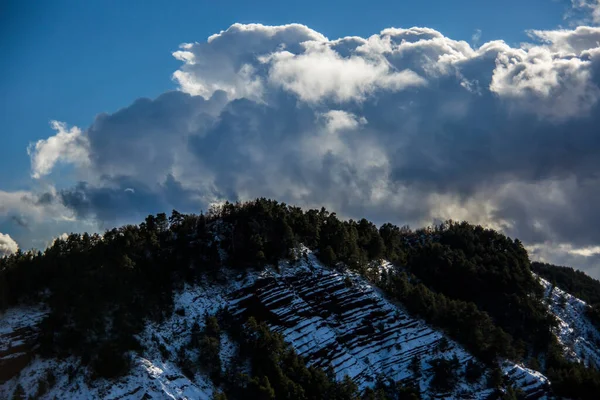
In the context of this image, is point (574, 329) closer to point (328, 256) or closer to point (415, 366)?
point (415, 366)

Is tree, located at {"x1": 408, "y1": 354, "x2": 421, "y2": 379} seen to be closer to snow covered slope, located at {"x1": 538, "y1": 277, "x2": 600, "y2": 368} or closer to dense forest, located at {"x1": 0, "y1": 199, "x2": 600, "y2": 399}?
dense forest, located at {"x1": 0, "y1": 199, "x2": 600, "y2": 399}

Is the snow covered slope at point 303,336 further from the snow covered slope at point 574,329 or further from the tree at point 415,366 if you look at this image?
the snow covered slope at point 574,329

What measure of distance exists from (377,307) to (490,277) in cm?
4745

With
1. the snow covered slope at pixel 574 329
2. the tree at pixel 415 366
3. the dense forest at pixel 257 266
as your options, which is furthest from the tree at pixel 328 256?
the snow covered slope at pixel 574 329

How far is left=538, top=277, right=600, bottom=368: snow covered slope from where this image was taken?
131m

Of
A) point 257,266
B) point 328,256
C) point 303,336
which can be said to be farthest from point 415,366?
point 257,266

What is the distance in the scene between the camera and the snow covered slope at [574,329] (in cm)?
13075

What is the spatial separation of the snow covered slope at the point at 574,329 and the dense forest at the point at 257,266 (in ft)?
22.4

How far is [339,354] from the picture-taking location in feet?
302

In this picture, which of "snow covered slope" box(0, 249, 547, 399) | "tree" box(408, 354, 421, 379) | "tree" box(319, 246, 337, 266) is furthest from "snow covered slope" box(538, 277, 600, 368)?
"tree" box(319, 246, 337, 266)

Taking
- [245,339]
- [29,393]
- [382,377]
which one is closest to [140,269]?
[245,339]

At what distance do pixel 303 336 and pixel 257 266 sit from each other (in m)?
17.6

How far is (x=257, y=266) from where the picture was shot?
104750 mm

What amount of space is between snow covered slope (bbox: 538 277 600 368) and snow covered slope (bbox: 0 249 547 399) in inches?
1647
